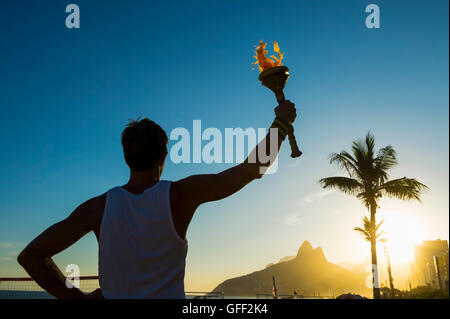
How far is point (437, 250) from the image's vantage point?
652 ft

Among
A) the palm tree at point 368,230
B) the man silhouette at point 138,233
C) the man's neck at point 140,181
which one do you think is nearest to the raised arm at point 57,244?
the man silhouette at point 138,233

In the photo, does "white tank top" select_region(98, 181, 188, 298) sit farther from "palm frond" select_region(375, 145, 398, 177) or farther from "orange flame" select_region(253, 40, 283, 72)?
"palm frond" select_region(375, 145, 398, 177)

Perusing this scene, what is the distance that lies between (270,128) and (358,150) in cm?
1792

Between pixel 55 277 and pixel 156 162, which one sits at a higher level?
pixel 156 162

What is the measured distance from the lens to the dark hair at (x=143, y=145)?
1.38m

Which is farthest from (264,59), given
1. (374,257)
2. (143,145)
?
(374,257)

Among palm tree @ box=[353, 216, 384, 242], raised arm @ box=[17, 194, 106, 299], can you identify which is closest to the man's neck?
raised arm @ box=[17, 194, 106, 299]

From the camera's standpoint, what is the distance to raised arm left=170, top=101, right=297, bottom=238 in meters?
1.24

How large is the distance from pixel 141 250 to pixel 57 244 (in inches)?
14.3

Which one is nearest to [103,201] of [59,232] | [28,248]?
[59,232]

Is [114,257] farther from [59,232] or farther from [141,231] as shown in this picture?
[59,232]

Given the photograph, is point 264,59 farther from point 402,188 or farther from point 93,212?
point 402,188

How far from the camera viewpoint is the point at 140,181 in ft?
4.48

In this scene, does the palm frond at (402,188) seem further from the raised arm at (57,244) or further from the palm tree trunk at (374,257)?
the raised arm at (57,244)
